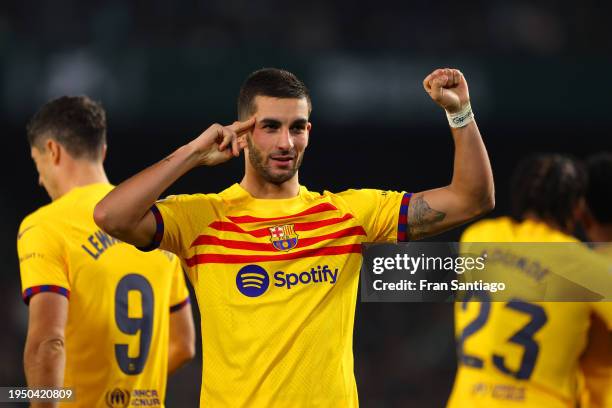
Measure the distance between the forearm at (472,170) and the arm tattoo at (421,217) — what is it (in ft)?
0.46

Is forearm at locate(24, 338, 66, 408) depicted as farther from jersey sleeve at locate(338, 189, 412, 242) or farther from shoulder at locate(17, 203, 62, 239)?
jersey sleeve at locate(338, 189, 412, 242)

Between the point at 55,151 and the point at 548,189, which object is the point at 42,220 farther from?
the point at 548,189

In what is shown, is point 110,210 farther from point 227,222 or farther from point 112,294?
point 112,294

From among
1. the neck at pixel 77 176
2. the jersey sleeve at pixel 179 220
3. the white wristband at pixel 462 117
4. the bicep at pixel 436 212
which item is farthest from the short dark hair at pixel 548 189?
the neck at pixel 77 176

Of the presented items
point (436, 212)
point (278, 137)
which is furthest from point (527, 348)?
point (278, 137)

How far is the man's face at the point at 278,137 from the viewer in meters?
3.76

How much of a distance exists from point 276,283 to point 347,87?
31.8ft

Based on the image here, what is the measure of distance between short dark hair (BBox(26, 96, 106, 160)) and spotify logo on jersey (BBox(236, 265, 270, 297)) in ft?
4.44

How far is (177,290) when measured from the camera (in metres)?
4.82

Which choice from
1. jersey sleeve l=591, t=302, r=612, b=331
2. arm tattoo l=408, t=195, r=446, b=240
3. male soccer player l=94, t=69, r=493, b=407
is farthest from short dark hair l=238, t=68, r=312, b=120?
jersey sleeve l=591, t=302, r=612, b=331

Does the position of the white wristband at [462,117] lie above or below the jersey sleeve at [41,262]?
above

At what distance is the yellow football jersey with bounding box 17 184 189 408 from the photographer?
4383mm

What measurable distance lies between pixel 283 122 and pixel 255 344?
81 cm

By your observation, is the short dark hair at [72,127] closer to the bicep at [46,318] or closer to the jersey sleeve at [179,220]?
the bicep at [46,318]
